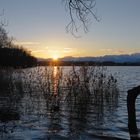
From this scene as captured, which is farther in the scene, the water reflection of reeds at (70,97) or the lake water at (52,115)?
the water reflection of reeds at (70,97)

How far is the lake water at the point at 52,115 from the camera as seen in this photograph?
1286 cm

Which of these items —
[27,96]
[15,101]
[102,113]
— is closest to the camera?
[102,113]

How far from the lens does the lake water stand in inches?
506

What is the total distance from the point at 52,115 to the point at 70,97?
3.08m

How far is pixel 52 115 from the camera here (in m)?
17.1

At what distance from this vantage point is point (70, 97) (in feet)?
65.5

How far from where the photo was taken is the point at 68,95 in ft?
64.7

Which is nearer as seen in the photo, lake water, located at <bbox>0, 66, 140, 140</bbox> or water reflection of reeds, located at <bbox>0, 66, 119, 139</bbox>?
lake water, located at <bbox>0, 66, 140, 140</bbox>

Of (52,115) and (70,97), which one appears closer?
(52,115)

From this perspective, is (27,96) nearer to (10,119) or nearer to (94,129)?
(10,119)

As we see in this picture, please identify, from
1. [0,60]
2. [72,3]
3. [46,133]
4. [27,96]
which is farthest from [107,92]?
[0,60]

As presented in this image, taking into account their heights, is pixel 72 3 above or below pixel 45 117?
above

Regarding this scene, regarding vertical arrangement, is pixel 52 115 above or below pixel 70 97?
below

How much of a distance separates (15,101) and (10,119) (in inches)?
247
